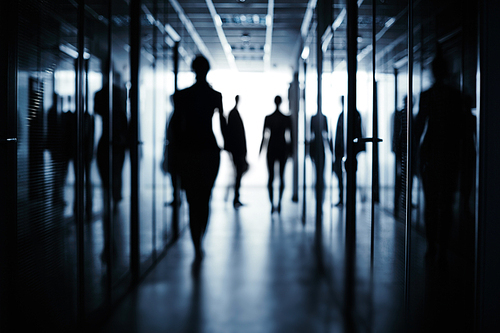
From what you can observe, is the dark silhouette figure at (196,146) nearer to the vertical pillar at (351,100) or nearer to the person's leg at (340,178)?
the person's leg at (340,178)

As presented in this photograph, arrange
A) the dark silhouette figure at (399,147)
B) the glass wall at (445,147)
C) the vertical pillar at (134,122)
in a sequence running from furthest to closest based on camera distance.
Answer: the vertical pillar at (134,122) → the dark silhouette figure at (399,147) → the glass wall at (445,147)

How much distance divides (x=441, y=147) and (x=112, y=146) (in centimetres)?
226

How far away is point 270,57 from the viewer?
441 inches

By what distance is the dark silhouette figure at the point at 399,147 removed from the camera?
236cm

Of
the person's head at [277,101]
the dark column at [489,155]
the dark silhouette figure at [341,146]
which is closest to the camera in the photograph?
the dark column at [489,155]

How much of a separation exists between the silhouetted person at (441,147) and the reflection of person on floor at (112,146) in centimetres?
203

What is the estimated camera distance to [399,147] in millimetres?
2443

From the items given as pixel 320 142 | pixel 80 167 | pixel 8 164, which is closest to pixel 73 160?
pixel 80 167

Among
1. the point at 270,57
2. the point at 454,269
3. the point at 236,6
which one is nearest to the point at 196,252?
the point at 454,269

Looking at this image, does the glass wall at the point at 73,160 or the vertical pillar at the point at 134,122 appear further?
the vertical pillar at the point at 134,122

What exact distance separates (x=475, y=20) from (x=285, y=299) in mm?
2250

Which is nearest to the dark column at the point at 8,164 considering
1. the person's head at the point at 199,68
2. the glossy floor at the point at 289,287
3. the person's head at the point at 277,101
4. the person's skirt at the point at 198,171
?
the glossy floor at the point at 289,287

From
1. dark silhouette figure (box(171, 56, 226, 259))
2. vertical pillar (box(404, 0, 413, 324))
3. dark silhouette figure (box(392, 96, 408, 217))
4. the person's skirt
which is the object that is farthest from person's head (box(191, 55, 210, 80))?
vertical pillar (box(404, 0, 413, 324))

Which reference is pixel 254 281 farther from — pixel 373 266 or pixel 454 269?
pixel 454 269
